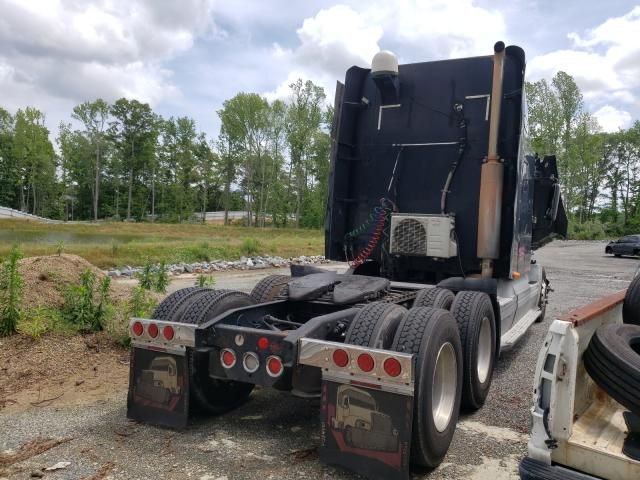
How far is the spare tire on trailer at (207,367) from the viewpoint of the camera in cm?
378

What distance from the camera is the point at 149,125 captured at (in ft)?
226

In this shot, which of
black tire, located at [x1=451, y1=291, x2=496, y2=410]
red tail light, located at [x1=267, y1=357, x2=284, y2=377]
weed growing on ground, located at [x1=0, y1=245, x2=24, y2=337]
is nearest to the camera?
red tail light, located at [x1=267, y1=357, x2=284, y2=377]

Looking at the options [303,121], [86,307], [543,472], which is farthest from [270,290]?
[303,121]

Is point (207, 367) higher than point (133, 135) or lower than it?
lower

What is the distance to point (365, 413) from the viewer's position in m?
3.00

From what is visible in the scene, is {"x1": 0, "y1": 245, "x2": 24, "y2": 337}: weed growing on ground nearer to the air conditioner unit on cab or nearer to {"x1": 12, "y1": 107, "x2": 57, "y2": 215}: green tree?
the air conditioner unit on cab

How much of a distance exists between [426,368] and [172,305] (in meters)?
2.18

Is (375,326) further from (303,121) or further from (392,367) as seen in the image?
(303,121)

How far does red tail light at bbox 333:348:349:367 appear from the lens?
305cm

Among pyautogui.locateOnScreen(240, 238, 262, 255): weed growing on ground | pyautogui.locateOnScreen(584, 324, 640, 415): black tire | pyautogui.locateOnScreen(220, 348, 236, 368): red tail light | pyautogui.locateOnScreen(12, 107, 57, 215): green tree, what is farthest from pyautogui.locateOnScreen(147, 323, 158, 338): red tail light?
pyautogui.locateOnScreen(12, 107, 57, 215): green tree

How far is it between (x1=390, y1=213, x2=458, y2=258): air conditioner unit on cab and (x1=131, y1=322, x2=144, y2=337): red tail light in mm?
2895

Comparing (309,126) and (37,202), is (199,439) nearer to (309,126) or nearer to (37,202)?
(309,126)

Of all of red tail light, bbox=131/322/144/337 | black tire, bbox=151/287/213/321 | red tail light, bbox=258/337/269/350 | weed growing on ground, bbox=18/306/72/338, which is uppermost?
black tire, bbox=151/287/213/321

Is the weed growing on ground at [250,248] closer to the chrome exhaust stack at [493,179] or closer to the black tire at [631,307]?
the chrome exhaust stack at [493,179]
